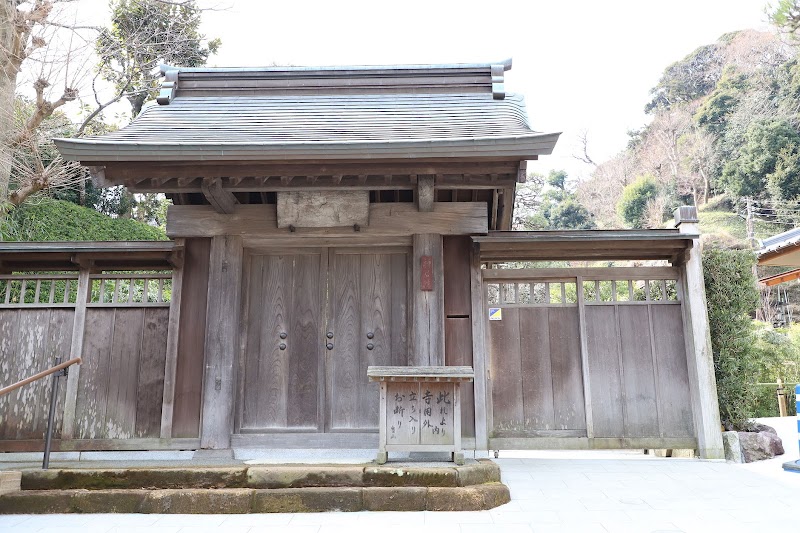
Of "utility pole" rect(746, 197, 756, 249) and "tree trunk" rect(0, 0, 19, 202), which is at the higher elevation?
"utility pole" rect(746, 197, 756, 249)

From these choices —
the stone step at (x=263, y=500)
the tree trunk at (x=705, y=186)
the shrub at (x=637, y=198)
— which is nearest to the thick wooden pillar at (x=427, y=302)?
the stone step at (x=263, y=500)

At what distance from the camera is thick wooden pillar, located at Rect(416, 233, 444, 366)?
551 centimetres

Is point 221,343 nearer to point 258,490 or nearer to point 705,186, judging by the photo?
point 258,490

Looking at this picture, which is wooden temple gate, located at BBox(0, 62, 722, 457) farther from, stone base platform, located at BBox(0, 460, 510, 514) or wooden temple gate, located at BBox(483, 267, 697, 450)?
→ stone base platform, located at BBox(0, 460, 510, 514)

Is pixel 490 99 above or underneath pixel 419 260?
above

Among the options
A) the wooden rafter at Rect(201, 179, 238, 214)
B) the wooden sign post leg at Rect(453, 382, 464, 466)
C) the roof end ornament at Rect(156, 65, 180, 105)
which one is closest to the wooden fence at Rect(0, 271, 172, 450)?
the wooden rafter at Rect(201, 179, 238, 214)

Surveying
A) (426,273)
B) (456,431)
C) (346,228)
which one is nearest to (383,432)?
(456,431)

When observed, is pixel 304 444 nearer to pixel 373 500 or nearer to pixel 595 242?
pixel 373 500

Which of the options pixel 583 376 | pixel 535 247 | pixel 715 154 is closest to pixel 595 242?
pixel 535 247

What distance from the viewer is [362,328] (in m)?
5.89

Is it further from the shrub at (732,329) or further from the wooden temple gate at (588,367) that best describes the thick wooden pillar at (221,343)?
the shrub at (732,329)

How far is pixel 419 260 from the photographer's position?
227 inches

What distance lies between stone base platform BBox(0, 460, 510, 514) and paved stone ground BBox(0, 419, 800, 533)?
10 cm

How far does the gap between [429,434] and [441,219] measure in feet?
7.69
